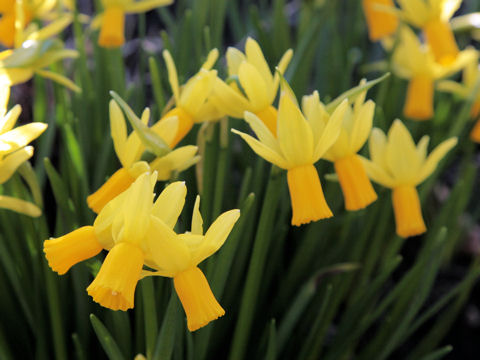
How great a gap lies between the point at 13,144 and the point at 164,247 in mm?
269

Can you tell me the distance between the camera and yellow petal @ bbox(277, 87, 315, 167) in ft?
2.55

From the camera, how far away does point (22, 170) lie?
0.92 m

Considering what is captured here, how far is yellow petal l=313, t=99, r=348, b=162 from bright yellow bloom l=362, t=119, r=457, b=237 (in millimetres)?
205

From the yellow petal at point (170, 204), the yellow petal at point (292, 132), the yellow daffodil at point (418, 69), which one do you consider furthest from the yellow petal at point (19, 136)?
the yellow daffodil at point (418, 69)

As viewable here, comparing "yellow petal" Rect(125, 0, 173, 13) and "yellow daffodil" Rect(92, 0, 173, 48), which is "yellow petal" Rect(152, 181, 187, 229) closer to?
"yellow daffodil" Rect(92, 0, 173, 48)

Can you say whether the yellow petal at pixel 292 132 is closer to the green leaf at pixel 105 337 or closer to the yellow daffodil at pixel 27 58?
the green leaf at pixel 105 337

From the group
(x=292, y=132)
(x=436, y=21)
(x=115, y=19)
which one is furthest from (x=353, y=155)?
(x=436, y=21)

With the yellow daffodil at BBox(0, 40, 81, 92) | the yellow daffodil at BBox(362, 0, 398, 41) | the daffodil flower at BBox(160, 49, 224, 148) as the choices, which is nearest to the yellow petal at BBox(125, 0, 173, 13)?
the yellow daffodil at BBox(0, 40, 81, 92)

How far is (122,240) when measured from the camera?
669 mm

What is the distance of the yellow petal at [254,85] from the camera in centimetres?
85

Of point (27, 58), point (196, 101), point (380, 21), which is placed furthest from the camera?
point (380, 21)

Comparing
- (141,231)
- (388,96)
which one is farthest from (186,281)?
(388,96)

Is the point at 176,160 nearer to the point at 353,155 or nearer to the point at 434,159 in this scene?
the point at 353,155

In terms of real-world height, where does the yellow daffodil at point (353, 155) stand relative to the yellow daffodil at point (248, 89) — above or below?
below
